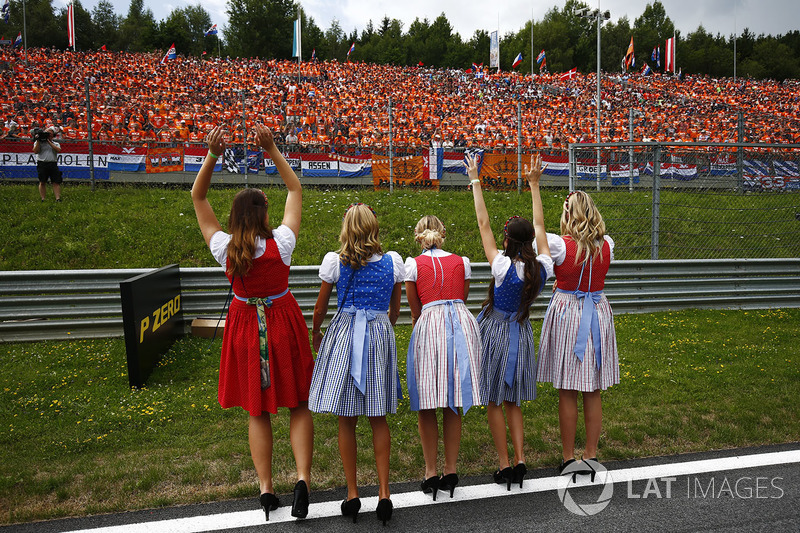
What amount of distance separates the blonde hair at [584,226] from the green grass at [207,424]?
60.3 inches

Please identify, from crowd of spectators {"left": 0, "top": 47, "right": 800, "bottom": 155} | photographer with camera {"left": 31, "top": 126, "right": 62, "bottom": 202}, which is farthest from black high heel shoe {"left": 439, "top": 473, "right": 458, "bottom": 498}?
photographer with camera {"left": 31, "top": 126, "right": 62, "bottom": 202}

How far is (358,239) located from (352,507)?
5.09ft

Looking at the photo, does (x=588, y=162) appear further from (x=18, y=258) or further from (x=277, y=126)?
(x=277, y=126)

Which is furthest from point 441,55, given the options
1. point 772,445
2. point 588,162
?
point 772,445

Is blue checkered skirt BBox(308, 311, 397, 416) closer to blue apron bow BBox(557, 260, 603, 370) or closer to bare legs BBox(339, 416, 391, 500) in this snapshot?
bare legs BBox(339, 416, 391, 500)

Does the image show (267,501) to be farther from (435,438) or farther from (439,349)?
(439,349)

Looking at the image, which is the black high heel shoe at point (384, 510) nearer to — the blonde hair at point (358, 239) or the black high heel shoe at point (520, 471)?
the black high heel shoe at point (520, 471)

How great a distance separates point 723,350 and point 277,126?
50.3ft

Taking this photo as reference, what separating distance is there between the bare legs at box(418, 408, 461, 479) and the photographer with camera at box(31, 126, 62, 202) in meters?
10.1

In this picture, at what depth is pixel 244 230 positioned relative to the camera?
3295 millimetres

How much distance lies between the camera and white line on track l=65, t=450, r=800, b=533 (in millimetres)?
3199

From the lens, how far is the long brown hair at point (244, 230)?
328 cm

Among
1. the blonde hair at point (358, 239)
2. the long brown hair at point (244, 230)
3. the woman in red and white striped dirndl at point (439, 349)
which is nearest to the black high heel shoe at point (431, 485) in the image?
the woman in red and white striped dirndl at point (439, 349)

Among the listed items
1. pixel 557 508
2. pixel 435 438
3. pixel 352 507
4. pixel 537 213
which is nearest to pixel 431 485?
pixel 435 438
